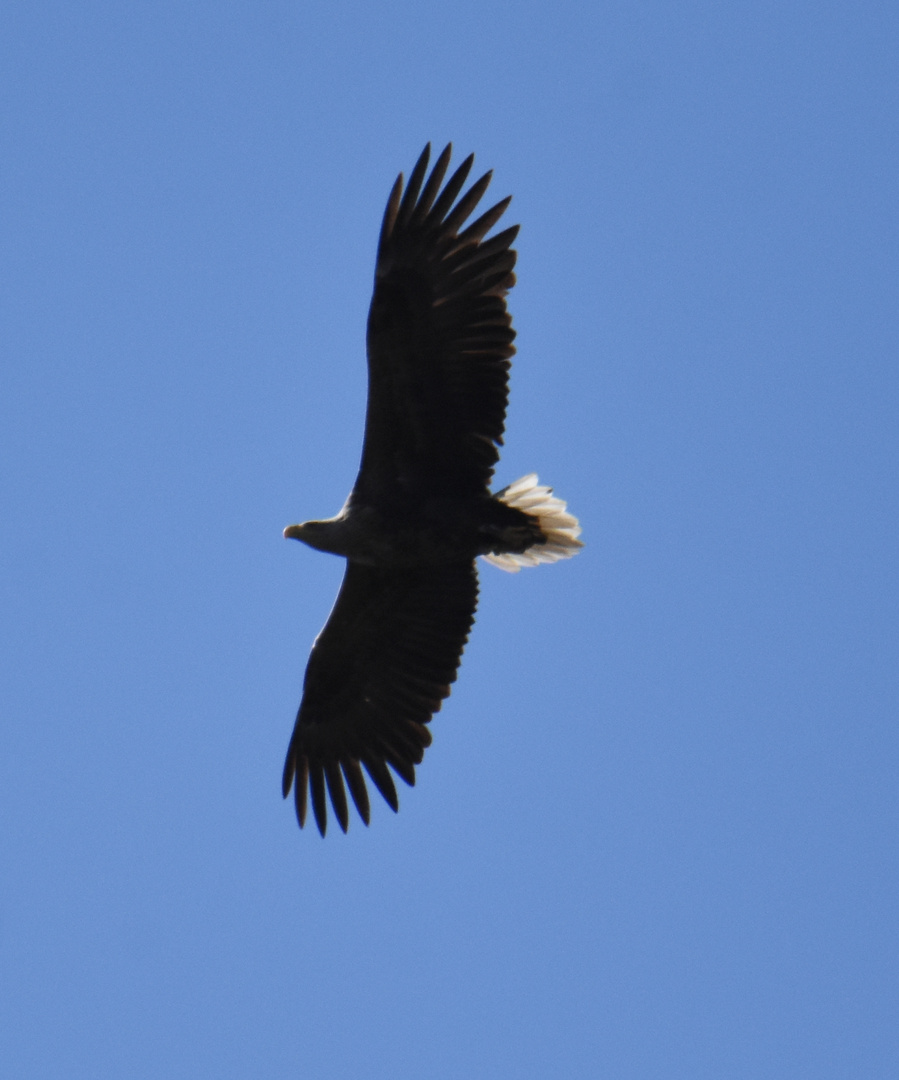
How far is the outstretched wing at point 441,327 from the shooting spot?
859 cm

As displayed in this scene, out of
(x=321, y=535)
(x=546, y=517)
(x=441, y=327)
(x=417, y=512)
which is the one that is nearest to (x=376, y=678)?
(x=321, y=535)

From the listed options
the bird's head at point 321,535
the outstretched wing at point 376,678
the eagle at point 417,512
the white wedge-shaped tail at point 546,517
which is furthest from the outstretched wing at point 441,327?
the outstretched wing at point 376,678

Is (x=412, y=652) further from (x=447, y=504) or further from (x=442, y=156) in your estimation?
(x=442, y=156)

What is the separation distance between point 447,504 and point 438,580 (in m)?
0.74

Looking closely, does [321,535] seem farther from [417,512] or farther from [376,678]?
[376,678]

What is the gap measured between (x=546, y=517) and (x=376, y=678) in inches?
65.3

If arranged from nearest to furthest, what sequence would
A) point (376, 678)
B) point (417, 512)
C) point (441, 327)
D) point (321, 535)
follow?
point (441, 327) < point (417, 512) < point (321, 535) < point (376, 678)

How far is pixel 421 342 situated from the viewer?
8.71 m

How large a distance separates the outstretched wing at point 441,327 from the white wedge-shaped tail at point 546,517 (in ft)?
1.43

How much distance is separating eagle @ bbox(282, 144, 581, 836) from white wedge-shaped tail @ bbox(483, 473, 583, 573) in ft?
0.04

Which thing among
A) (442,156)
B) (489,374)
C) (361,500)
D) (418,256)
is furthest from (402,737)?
(442,156)

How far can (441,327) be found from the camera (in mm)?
8664

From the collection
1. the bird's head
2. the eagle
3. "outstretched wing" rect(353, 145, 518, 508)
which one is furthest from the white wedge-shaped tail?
the bird's head

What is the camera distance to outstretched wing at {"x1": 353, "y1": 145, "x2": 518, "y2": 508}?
338 inches
